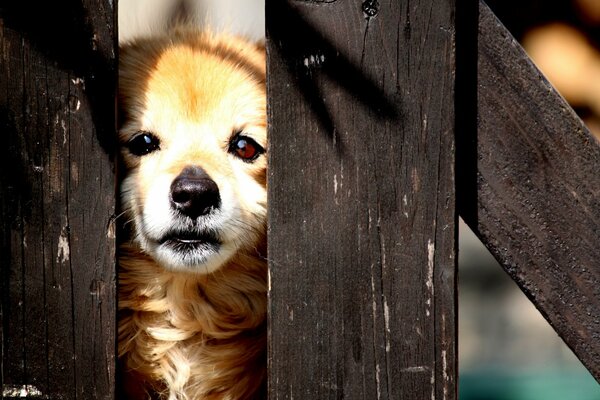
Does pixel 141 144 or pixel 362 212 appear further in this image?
pixel 141 144

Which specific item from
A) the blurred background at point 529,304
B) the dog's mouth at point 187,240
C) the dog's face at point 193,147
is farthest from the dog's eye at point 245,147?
the blurred background at point 529,304

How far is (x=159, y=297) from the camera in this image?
2.50 metres

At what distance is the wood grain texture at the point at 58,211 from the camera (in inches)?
66.0

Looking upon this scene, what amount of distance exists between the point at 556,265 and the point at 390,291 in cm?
34

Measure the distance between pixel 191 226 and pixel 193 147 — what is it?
347mm

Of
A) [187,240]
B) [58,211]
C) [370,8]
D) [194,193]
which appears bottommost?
[58,211]

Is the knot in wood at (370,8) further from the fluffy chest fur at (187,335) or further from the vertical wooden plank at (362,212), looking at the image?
the fluffy chest fur at (187,335)

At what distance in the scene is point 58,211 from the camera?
169 centimetres

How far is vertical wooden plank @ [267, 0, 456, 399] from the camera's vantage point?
1.67 m

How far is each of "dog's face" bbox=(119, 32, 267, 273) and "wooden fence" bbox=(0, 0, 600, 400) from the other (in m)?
0.60

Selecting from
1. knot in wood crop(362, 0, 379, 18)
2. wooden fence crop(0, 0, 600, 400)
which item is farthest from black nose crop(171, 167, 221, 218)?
knot in wood crop(362, 0, 379, 18)

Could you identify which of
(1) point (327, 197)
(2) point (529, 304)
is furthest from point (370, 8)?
(2) point (529, 304)

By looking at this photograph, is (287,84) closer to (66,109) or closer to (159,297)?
(66,109)

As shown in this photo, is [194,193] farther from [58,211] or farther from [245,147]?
[58,211]
